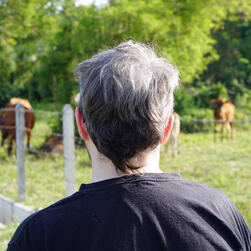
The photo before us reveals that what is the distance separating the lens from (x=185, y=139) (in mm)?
12719

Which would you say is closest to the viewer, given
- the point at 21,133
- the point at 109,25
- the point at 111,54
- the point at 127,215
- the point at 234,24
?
the point at 127,215

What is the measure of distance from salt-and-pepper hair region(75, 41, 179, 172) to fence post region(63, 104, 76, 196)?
2964 millimetres

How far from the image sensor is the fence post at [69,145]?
4.02 meters

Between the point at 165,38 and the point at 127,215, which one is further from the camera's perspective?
the point at 165,38

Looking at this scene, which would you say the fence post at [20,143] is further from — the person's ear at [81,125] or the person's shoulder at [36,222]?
the person's shoulder at [36,222]

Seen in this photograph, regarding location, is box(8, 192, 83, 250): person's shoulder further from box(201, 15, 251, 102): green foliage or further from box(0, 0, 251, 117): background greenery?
box(201, 15, 251, 102): green foliage

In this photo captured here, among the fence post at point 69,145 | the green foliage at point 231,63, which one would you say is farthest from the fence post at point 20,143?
the green foliage at point 231,63

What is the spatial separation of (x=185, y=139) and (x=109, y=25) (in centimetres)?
495

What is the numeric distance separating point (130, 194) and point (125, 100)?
253 millimetres

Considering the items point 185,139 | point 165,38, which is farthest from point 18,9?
point 185,139

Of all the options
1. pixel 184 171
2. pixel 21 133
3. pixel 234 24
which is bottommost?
pixel 184 171

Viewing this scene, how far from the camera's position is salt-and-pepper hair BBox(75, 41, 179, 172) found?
100 centimetres

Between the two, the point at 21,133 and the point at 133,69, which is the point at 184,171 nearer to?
the point at 21,133

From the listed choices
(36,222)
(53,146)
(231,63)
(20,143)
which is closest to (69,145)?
(20,143)
